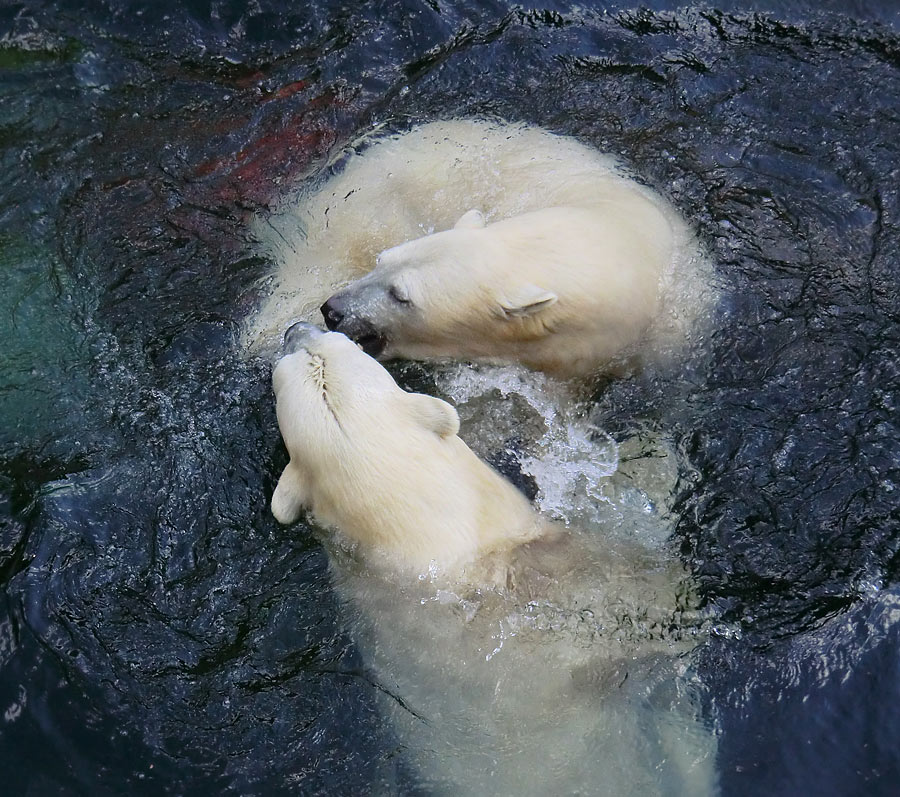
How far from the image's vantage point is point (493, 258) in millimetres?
4578

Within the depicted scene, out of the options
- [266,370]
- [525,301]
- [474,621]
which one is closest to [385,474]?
[474,621]

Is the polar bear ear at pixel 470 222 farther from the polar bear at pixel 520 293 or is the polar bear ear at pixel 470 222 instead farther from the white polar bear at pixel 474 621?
the white polar bear at pixel 474 621

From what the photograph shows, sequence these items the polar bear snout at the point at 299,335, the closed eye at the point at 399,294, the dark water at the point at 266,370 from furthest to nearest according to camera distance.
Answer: the closed eye at the point at 399,294 → the polar bear snout at the point at 299,335 → the dark water at the point at 266,370

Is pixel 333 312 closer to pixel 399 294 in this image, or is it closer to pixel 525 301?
pixel 399 294

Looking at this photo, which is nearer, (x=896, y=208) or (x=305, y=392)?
(x=305, y=392)

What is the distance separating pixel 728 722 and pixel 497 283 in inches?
83.4

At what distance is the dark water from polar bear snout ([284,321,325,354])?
0.59 metres

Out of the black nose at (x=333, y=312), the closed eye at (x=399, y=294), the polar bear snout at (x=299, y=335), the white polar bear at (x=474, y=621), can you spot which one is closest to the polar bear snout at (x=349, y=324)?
the black nose at (x=333, y=312)

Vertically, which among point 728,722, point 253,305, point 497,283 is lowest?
point 728,722

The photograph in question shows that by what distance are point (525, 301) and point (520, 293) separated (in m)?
0.06

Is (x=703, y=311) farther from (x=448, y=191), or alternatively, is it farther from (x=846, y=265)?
(x=448, y=191)

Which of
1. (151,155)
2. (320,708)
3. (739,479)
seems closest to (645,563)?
(739,479)

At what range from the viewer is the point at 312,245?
5.48 meters

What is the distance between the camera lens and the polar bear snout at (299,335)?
13.6 ft
